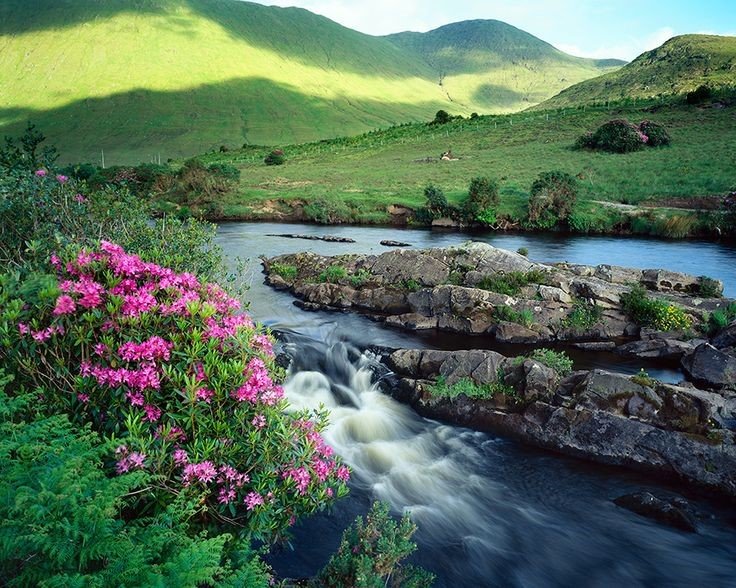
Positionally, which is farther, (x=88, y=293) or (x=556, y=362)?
(x=556, y=362)

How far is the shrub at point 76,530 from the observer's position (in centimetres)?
406

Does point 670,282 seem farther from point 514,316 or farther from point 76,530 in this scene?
point 76,530

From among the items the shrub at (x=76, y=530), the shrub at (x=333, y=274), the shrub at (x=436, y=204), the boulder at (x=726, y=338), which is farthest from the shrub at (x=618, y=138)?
the shrub at (x=76, y=530)

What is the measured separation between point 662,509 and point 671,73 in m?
130

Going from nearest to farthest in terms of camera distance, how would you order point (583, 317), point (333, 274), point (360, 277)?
1. point (583, 317)
2. point (360, 277)
3. point (333, 274)

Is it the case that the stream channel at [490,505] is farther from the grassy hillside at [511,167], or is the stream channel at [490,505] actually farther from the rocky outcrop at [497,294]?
the grassy hillside at [511,167]

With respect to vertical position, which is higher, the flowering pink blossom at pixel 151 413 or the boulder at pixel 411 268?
the flowering pink blossom at pixel 151 413

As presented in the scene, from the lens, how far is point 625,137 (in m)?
65.1

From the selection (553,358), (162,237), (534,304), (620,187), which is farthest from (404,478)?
(620,187)

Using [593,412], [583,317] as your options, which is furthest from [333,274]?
[593,412]

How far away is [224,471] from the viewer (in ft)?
19.5

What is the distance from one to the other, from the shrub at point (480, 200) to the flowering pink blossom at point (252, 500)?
40280 mm

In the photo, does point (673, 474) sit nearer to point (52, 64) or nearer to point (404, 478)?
point (404, 478)

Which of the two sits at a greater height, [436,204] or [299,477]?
[436,204]
